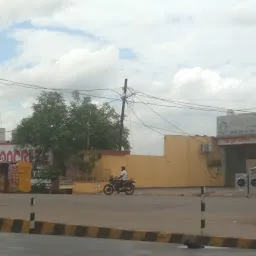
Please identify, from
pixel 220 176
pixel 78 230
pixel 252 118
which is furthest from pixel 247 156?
pixel 78 230

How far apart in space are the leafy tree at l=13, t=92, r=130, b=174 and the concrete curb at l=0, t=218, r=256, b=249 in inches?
1005

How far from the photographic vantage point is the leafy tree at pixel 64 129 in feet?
134

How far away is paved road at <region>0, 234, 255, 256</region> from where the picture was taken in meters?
10.6

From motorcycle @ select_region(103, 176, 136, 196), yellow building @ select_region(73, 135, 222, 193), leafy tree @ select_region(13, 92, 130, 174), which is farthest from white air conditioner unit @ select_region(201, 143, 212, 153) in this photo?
motorcycle @ select_region(103, 176, 136, 196)

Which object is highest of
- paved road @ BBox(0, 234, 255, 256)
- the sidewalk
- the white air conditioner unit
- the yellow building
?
the white air conditioner unit

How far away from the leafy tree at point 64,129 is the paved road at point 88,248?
27.8 meters

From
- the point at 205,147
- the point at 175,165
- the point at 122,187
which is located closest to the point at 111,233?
the point at 122,187

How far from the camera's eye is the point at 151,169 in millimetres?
45938

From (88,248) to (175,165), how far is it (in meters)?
36.8

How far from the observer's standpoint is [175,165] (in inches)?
1887

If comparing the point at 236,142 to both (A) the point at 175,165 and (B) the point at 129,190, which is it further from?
(B) the point at 129,190

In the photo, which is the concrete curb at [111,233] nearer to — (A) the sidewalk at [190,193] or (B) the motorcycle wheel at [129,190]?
(A) the sidewalk at [190,193]

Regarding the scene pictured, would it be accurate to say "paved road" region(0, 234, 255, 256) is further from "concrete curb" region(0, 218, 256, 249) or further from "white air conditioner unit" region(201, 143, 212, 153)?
"white air conditioner unit" region(201, 143, 212, 153)

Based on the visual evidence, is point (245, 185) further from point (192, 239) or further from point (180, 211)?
point (192, 239)
